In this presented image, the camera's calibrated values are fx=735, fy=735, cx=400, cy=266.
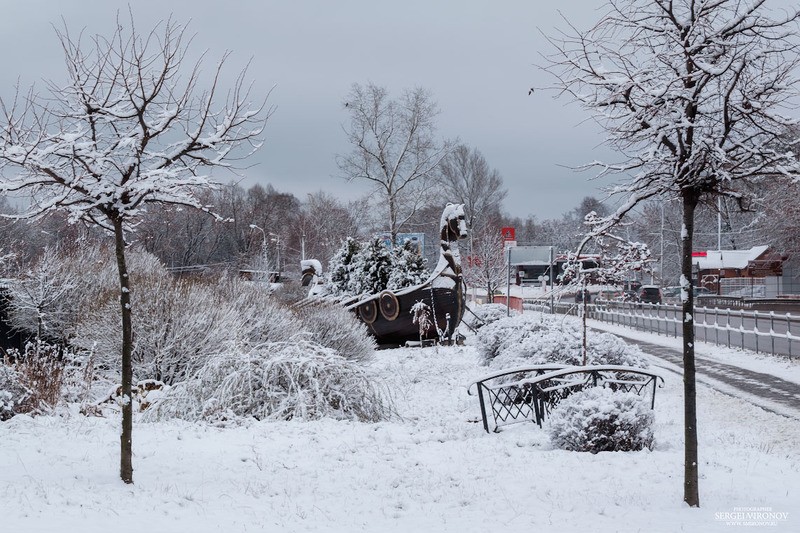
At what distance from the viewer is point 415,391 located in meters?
14.4

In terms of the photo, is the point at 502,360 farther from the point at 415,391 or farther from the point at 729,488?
the point at 729,488

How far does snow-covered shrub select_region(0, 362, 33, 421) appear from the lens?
997 centimetres

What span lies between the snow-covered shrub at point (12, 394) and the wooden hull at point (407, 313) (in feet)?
41.9

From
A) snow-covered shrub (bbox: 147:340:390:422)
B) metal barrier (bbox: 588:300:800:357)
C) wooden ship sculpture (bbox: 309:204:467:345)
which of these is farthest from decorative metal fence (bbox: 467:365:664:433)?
metal barrier (bbox: 588:300:800:357)

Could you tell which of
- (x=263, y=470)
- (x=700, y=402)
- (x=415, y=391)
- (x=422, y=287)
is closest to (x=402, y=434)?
(x=263, y=470)

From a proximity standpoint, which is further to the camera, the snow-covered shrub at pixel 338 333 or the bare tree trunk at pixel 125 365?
the snow-covered shrub at pixel 338 333

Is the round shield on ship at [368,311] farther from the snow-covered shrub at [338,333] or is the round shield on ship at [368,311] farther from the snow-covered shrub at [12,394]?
the snow-covered shrub at [12,394]

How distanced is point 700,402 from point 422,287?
383 inches

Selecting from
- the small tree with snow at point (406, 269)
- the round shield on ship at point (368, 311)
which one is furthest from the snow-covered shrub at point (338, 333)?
the small tree with snow at point (406, 269)

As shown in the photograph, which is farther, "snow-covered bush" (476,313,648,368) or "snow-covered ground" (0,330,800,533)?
"snow-covered bush" (476,313,648,368)

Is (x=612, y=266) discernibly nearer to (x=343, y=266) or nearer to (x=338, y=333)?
(x=338, y=333)

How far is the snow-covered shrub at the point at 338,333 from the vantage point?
1709cm

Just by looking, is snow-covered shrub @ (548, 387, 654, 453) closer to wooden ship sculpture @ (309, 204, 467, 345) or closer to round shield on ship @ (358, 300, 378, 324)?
wooden ship sculpture @ (309, 204, 467, 345)

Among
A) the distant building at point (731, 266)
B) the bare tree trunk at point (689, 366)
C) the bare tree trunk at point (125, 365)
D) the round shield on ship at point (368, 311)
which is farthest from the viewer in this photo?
the distant building at point (731, 266)
